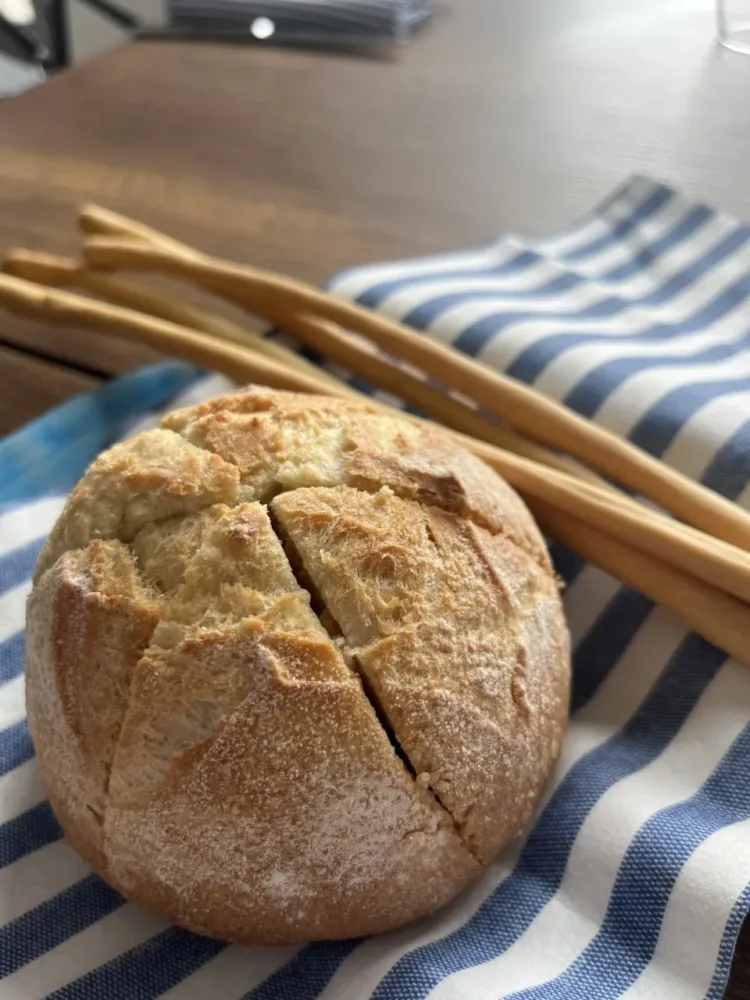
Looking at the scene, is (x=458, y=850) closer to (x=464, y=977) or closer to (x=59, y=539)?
(x=464, y=977)

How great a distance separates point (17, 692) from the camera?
28.5 inches

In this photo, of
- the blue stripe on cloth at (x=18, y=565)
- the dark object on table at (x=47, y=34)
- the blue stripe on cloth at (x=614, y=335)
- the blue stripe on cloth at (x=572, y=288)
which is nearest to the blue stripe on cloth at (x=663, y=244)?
the blue stripe on cloth at (x=572, y=288)

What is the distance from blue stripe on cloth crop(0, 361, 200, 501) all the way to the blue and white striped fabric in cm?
6

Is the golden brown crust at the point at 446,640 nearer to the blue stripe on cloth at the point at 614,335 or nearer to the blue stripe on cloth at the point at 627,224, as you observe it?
the blue stripe on cloth at the point at 614,335

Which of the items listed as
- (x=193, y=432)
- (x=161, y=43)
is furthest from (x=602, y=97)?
(x=193, y=432)

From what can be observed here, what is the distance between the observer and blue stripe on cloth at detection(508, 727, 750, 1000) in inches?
21.8

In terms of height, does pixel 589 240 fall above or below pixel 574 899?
above

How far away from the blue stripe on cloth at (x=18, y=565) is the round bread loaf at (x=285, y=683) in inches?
6.4

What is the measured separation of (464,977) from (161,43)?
1839 millimetres

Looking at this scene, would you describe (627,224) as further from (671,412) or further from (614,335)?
(671,412)

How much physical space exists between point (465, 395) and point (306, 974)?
483 mm

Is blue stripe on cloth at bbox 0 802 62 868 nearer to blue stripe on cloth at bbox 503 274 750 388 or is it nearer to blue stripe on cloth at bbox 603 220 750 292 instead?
blue stripe on cloth at bbox 503 274 750 388

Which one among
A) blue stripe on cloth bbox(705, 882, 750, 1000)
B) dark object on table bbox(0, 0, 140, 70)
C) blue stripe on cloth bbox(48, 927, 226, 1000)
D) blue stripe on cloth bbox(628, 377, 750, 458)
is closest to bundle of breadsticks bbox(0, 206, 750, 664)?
blue stripe on cloth bbox(628, 377, 750, 458)

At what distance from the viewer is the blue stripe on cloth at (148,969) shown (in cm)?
57
